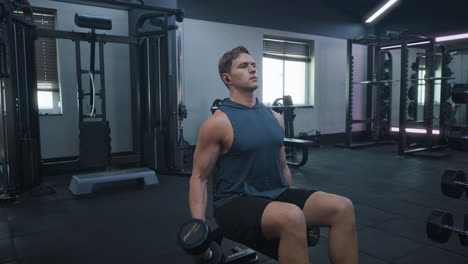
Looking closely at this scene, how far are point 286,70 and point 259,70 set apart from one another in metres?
0.67

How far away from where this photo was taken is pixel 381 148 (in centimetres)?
572

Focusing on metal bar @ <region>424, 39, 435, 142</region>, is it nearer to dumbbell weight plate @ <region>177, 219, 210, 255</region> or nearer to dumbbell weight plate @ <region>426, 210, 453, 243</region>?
dumbbell weight plate @ <region>426, 210, 453, 243</region>

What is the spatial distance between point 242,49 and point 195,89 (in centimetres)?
345

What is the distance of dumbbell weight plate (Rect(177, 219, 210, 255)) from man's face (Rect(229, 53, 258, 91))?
1.68 ft

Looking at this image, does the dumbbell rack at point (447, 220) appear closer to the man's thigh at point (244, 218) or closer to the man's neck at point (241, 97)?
the man's thigh at point (244, 218)

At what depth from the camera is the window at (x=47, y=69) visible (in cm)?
391

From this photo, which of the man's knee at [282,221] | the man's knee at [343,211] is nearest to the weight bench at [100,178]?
the man's knee at [282,221]

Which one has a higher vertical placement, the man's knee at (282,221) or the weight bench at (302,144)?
the man's knee at (282,221)

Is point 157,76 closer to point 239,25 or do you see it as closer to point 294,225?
point 239,25

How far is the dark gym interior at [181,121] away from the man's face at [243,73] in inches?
4.7

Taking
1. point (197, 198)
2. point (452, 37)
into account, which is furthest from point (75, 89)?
point (452, 37)

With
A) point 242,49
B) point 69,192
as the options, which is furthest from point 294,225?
point 69,192

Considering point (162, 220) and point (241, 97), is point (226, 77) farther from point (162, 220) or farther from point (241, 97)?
point (162, 220)

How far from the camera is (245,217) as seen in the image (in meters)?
1.12
